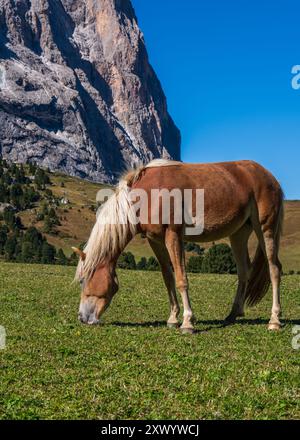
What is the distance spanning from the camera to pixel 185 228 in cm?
1362

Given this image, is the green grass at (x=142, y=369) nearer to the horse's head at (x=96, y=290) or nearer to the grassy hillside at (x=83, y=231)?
the horse's head at (x=96, y=290)

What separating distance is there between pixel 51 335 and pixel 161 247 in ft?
11.1

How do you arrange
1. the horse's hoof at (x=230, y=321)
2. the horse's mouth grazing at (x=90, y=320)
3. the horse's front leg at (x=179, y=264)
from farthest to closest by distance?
1. the horse's hoof at (x=230, y=321)
2. the horse's mouth grazing at (x=90, y=320)
3. the horse's front leg at (x=179, y=264)

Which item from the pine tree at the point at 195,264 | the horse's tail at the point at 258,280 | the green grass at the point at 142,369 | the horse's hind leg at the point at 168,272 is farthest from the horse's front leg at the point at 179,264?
the pine tree at the point at 195,264

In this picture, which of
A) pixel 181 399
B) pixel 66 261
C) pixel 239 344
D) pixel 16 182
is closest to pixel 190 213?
pixel 239 344

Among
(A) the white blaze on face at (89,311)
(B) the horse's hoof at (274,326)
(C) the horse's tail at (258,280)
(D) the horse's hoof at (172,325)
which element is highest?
(C) the horse's tail at (258,280)

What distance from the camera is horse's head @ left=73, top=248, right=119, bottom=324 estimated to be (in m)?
13.2

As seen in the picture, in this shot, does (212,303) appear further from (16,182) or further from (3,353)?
(16,182)

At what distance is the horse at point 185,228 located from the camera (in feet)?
43.4

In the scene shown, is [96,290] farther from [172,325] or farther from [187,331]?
[187,331]

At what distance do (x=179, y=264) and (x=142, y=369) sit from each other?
14.7 ft

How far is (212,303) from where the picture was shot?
2020cm

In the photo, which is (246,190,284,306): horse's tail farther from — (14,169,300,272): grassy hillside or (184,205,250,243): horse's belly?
(14,169,300,272): grassy hillside

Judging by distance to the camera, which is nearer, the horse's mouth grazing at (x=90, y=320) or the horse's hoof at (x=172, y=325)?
the horse's mouth grazing at (x=90, y=320)
